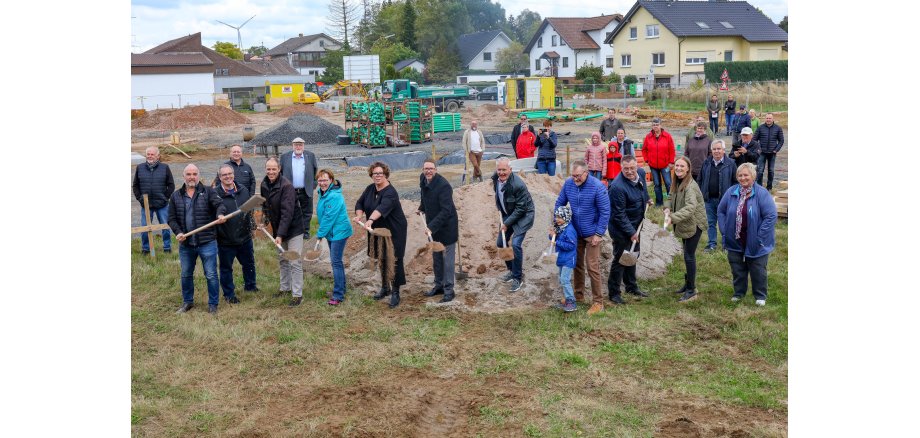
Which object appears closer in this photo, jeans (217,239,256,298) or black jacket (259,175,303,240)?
black jacket (259,175,303,240)

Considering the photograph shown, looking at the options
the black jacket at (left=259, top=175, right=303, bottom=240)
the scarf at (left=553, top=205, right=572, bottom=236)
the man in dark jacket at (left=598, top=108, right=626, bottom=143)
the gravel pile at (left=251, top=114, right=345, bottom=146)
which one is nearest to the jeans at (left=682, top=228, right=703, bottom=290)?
the scarf at (left=553, top=205, right=572, bottom=236)

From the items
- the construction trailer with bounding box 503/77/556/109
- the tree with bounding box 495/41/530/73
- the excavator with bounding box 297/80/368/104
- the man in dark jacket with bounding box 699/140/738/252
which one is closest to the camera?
the man in dark jacket with bounding box 699/140/738/252

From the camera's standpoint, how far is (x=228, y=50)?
90750 mm

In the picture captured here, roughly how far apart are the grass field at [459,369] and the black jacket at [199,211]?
3.04ft

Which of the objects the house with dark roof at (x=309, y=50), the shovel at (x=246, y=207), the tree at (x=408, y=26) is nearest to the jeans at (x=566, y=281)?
the shovel at (x=246, y=207)

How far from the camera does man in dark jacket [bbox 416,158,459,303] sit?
9703mm

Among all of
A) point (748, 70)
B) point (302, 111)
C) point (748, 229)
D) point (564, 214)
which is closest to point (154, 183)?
point (564, 214)

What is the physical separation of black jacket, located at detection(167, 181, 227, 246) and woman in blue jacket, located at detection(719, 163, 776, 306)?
226 inches

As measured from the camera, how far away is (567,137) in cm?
3081

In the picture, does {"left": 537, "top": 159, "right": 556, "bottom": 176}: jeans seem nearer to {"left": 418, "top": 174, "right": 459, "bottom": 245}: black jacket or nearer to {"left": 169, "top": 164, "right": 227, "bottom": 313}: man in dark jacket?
{"left": 418, "top": 174, "right": 459, "bottom": 245}: black jacket

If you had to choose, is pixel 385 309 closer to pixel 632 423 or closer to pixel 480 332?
pixel 480 332

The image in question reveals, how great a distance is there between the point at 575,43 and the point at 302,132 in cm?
4259

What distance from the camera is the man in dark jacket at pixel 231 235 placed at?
968cm

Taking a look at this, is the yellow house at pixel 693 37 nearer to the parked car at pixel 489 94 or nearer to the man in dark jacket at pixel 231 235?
the parked car at pixel 489 94
